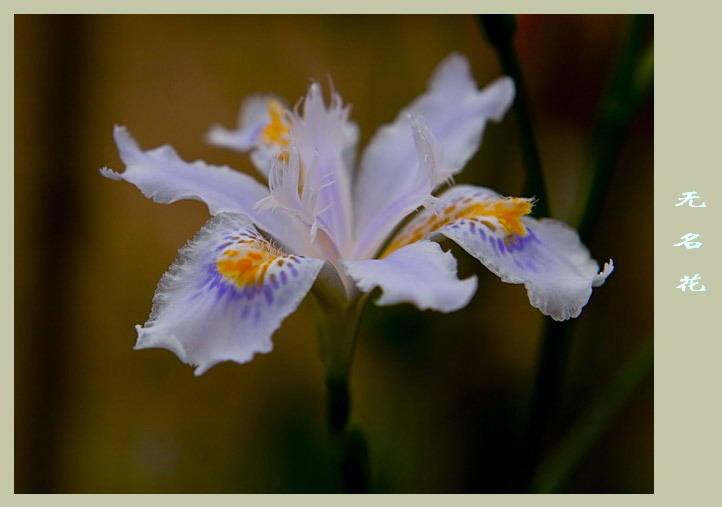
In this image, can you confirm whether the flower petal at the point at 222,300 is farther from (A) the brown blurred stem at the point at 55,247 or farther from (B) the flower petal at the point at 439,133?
(A) the brown blurred stem at the point at 55,247

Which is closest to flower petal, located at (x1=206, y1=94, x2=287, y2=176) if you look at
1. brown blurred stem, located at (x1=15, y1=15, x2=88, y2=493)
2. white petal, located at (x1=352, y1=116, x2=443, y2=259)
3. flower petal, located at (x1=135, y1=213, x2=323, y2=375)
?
white petal, located at (x1=352, y1=116, x2=443, y2=259)

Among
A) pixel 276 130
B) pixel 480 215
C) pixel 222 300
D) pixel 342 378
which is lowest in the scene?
pixel 342 378

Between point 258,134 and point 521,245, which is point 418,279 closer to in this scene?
point 521,245

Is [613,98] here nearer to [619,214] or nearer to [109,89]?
[619,214]

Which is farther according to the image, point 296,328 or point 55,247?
point 296,328

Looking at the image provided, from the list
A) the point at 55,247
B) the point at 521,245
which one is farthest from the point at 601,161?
the point at 55,247

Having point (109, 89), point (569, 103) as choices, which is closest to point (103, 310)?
point (109, 89)

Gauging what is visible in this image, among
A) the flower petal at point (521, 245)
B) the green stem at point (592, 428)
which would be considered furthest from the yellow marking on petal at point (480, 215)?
the green stem at point (592, 428)
